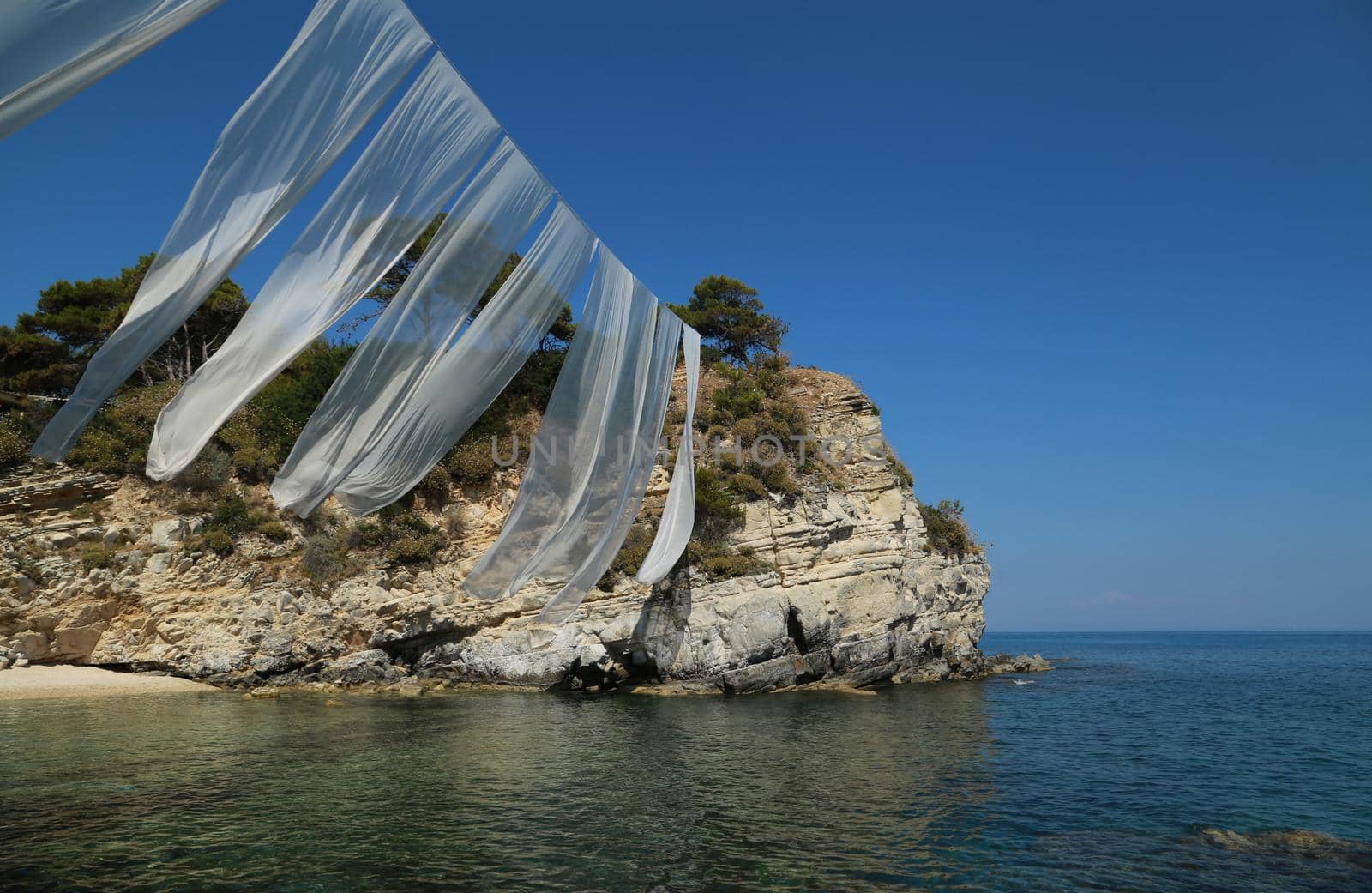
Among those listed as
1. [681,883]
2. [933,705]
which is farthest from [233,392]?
[933,705]

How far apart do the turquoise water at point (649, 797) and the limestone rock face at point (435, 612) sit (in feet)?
8.65

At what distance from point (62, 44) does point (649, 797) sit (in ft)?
28.5

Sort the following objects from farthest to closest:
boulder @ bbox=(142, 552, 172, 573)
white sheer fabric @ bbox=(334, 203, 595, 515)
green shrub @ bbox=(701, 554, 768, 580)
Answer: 1. green shrub @ bbox=(701, 554, 768, 580)
2. boulder @ bbox=(142, 552, 172, 573)
3. white sheer fabric @ bbox=(334, 203, 595, 515)

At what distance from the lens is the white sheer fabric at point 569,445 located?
9062 millimetres

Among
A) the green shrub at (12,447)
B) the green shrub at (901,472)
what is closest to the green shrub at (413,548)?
the green shrub at (12,447)

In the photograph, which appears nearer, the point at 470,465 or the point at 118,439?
the point at 118,439

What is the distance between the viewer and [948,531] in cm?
2747

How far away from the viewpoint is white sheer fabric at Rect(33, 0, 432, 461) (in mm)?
4672

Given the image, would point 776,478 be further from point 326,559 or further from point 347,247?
point 347,247

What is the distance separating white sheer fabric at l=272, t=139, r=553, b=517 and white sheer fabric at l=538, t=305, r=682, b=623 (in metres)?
3.29

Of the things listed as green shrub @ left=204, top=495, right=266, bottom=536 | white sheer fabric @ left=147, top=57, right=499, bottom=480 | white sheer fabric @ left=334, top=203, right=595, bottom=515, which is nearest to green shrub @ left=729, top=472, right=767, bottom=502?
green shrub @ left=204, top=495, right=266, bottom=536

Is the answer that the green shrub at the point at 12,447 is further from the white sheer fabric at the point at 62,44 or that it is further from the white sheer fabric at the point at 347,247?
the white sheer fabric at the point at 62,44

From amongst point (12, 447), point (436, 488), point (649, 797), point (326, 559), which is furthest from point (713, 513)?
point (12, 447)

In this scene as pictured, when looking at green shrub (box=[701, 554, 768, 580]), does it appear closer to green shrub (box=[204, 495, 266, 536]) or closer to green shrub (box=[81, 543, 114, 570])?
green shrub (box=[204, 495, 266, 536])
